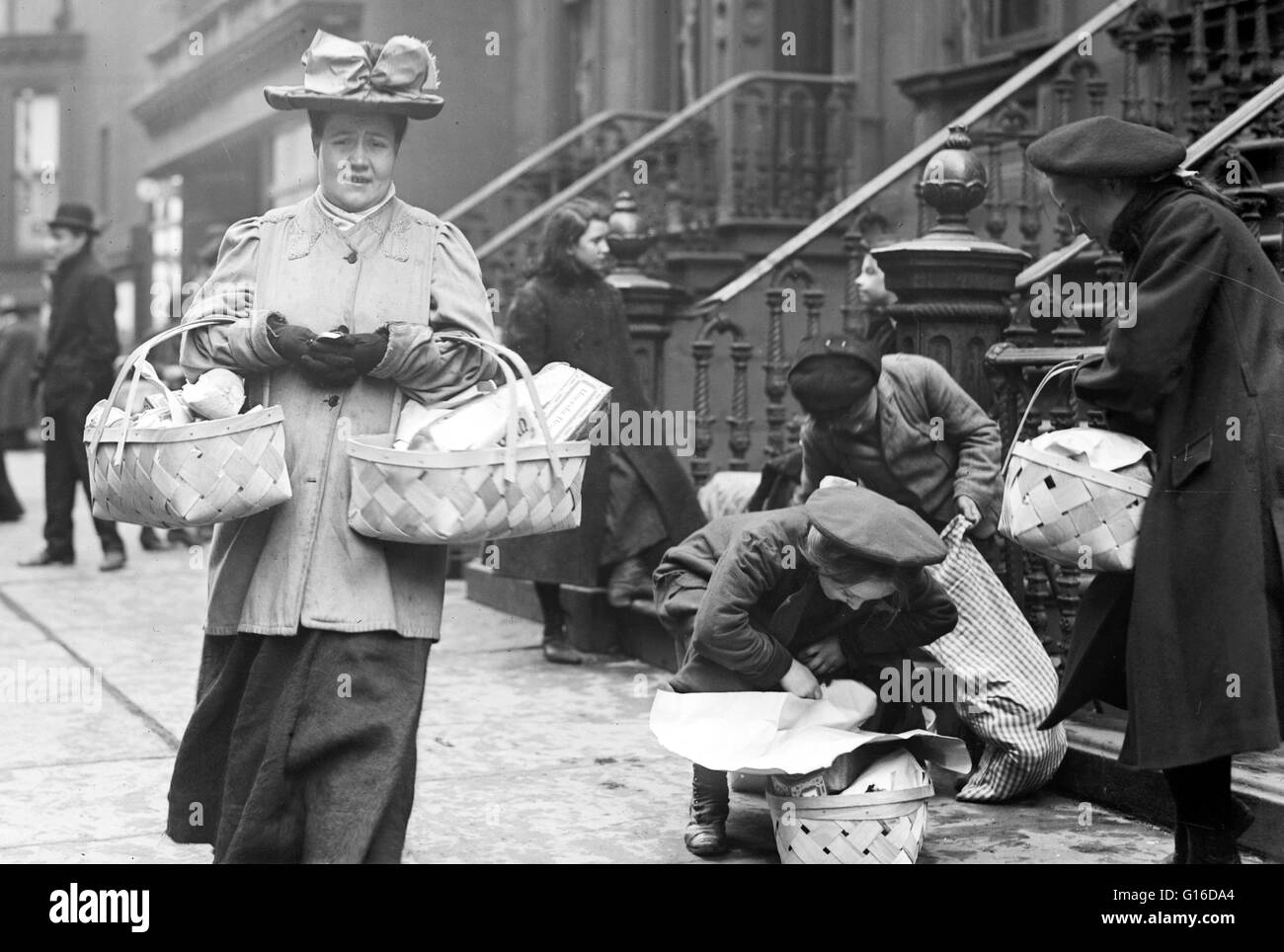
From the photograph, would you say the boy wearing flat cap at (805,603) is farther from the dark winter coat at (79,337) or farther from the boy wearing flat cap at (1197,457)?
the dark winter coat at (79,337)

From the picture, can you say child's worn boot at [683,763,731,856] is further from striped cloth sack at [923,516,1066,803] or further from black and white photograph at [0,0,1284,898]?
striped cloth sack at [923,516,1066,803]

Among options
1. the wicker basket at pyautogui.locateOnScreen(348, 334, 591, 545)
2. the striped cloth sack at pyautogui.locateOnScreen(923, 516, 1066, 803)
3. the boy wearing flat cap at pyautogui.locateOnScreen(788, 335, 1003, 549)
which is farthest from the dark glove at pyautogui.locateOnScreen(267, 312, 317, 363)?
the striped cloth sack at pyautogui.locateOnScreen(923, 516, 1066, 803)

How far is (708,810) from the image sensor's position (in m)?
4.90

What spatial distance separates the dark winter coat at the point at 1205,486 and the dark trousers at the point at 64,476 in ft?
25.0

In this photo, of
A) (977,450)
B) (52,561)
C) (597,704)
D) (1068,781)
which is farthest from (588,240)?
(52,561)

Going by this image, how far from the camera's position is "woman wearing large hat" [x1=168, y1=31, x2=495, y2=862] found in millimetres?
4051

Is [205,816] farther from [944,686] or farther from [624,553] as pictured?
[624,553]

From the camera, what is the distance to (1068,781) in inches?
215

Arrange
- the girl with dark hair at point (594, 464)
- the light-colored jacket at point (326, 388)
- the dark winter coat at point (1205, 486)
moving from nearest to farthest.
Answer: the dark winter coat at point (1205, 486) → the light-colored jacket at point (326, 388) → the girl with dark hair at point (594, 464)

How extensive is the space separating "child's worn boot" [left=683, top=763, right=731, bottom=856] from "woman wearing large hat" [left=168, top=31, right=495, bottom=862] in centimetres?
101

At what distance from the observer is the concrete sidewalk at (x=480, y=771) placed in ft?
16.2

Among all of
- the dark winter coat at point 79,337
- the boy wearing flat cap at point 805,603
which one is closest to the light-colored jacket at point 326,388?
the boy wearing flat cap at point 805,603

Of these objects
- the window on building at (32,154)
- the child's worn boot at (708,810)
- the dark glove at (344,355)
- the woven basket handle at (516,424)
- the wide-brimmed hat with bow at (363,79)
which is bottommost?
the child's worn boot at (708,810)
